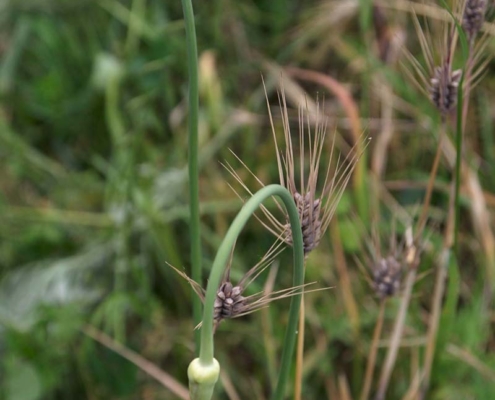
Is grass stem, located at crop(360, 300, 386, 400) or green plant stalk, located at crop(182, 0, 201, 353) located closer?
green plant stalk, located at crop(182, 0, 201, 353)

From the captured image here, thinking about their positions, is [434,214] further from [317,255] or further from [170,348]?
[170,348]

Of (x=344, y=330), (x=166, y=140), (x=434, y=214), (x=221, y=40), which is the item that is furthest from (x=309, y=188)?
(x=221, y=40)

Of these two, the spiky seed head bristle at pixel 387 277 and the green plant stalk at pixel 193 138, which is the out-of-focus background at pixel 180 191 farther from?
the green plant stalk at pixel 193 138

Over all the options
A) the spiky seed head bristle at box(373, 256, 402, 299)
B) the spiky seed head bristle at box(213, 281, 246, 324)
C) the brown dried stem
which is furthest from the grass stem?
the spiky seed head bristle at box(213, 281, 246, 324)

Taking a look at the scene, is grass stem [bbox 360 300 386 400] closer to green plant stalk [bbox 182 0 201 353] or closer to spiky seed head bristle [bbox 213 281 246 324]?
green plant stalk [bbox 182 0 201 353]

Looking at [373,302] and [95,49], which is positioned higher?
[95,49]

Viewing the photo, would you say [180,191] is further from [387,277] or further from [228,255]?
[228,255]
